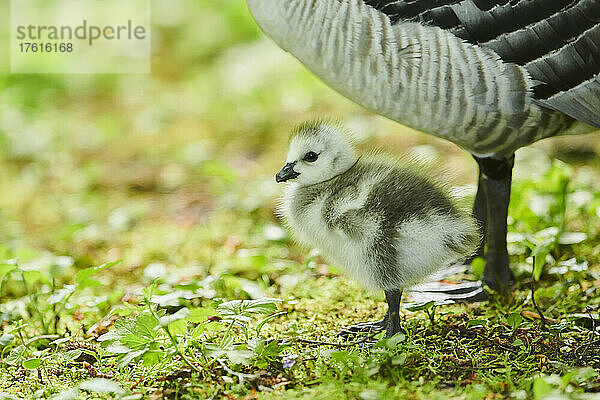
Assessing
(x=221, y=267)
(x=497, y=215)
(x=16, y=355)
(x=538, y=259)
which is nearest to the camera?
(x=16, y=355)

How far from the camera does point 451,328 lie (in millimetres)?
3061

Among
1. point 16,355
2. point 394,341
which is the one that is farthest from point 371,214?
point 16,355

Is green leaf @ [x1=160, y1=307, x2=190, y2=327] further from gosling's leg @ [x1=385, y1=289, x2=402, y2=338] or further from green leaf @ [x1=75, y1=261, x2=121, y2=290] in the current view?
gosling's leg @ [x1=385, y1=289, x2=402, y2=338]

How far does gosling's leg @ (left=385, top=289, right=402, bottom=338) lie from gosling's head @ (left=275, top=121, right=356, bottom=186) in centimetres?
52

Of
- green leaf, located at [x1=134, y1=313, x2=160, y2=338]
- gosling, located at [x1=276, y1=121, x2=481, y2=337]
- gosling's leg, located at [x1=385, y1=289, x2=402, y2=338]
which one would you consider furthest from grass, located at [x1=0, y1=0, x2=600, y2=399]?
gosling, located at [x1=276, y1=121, x2=481, y2=337]

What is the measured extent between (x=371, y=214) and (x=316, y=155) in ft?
1.08

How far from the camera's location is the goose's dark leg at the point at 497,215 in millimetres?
3275

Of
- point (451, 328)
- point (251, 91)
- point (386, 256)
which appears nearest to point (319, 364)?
point (386, 256)

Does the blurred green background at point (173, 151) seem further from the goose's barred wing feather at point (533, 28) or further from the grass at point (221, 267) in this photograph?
the goose's barred wing feather at point (533, 28)

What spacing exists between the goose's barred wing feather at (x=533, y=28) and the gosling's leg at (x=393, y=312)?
39.6 inches

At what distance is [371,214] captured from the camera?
8.89ft

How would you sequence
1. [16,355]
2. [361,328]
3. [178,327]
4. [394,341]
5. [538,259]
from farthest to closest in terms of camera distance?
[538,259] → [361,328] → [16,355] → [178,327] → [394,341]

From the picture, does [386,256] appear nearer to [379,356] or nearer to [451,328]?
[379,356]

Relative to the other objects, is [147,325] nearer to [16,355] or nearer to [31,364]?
[31,364]
